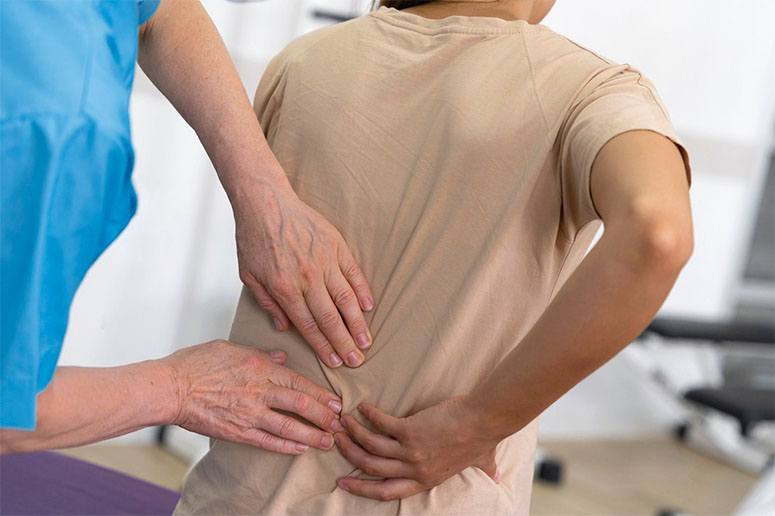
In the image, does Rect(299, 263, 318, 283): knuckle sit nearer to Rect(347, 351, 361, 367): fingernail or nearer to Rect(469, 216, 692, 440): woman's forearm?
Rect(347, 351, 361, 367): fingernail

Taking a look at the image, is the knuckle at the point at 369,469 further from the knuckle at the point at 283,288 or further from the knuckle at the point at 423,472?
the knuckle at the point at 283,288

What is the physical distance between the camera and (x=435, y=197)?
A: 1113 mm

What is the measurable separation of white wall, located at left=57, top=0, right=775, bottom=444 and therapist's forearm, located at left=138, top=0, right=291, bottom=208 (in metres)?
2.08

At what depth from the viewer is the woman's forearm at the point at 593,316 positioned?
0.91 meters

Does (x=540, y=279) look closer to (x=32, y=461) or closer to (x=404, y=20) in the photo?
(x=404, y=20)

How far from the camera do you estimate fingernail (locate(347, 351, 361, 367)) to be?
3.89 feet

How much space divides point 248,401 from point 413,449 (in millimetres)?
206

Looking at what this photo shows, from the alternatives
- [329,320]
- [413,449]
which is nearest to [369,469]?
[413,449]

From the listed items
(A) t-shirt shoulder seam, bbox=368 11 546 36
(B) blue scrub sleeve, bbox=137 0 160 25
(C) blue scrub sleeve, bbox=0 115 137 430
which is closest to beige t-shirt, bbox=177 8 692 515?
(A) t-shirt shoulder seam, bbox=368 11 546 36

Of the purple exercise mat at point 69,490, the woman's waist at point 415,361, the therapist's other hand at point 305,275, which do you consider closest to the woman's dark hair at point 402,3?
the therapist's other hand at point 305,275

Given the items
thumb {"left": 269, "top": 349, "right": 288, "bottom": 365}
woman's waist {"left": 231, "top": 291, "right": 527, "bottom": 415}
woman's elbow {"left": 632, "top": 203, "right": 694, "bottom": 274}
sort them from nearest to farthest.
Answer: woman's elbow {"left": 632, "top": 203, "right": 694, "bottom": 274} < woman's waist {"left": 231, "top": 291, "right": 527, "bottom": 415} < thumb {"left": 269, "top": 349, "right": 288, "bottom": 365}

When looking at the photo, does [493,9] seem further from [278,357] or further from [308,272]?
[278,357]

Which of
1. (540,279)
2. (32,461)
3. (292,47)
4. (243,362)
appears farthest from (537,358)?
(32,461)

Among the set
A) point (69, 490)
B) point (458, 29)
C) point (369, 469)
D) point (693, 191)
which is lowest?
point (693, 191)
